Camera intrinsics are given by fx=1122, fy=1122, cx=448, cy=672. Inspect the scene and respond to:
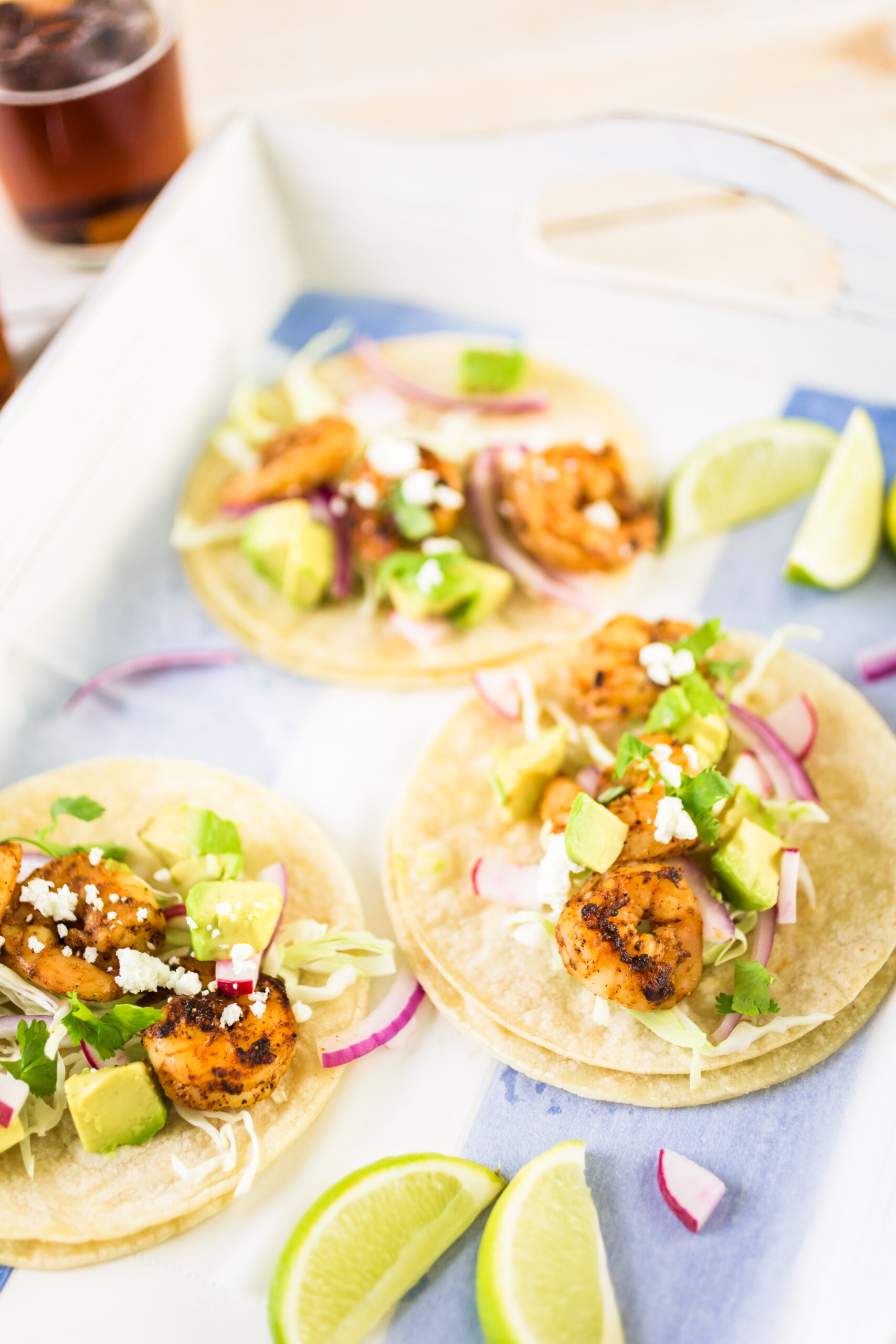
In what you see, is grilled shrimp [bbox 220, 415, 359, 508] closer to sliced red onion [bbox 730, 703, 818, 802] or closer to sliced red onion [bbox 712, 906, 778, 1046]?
sliced red onion [bbox 730, 703, 818, 802]

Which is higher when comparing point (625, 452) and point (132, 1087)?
point (625, 452)

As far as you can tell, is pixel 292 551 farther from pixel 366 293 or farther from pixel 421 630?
pixel 366 293

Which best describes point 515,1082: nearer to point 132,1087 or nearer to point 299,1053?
point 299,1053

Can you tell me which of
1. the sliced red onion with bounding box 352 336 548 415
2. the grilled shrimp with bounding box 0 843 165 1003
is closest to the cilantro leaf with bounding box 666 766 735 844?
the grilled shrimp with bounding box 0 843 165 1003

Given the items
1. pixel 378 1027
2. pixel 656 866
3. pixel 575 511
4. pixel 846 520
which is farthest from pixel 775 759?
pixel 378 1027

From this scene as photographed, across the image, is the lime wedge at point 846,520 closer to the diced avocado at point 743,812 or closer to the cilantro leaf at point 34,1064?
the diced avocado at point 743,812

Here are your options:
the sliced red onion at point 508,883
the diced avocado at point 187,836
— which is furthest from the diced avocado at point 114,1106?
the sliced red onion at point 508,883

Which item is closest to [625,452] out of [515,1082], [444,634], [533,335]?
[533,335]
